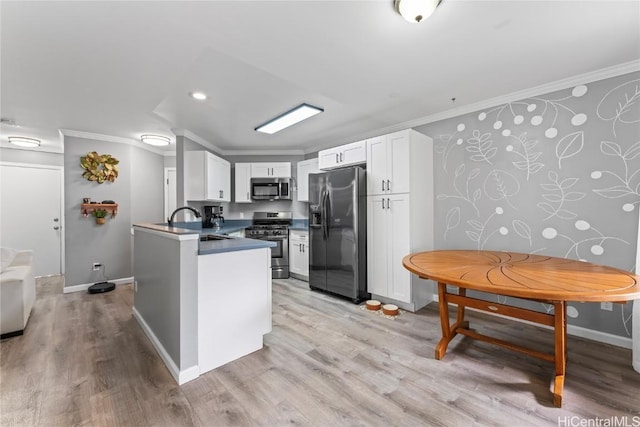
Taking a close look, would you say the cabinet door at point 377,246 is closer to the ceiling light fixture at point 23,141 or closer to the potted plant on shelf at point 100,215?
the potted plant on shelf at point 100,215

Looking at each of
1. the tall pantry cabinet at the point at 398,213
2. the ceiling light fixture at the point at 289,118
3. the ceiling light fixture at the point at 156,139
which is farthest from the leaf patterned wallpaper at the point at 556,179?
the ceiling light fixture at the point at 156,139

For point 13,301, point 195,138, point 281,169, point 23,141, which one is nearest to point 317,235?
point 281,169

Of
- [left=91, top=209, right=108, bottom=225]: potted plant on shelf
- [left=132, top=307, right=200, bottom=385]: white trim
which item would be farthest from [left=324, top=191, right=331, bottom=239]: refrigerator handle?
[left=91, top=209, right=108, bottom=225]: potted plant on shelf

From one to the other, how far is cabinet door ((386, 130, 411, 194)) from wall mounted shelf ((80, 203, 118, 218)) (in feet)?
14.0

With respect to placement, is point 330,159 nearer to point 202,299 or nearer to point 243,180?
point 243,180

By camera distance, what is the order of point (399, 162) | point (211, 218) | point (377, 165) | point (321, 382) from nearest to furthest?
point (321, 382) < point (399, 162) < point (377, 165) < point (211, 218)

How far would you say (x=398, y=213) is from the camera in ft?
10.2

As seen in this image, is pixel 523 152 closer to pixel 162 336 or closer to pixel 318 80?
pixel 318 80

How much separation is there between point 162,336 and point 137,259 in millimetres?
1138

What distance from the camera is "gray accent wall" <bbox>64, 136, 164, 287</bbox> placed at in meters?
3.96

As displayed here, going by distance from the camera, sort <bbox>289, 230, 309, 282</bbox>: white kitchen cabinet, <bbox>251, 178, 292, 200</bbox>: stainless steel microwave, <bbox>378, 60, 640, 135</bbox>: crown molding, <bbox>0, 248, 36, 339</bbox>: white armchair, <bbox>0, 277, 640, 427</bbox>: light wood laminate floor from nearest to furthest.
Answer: <bbox>0, 277, 640, 427</bbox>: light wood laminate floor → <bbox>378, 60, 640, 135</bbox>: crown molding → <bbox>0, 248, 36, 339</bbox>: white armchair → <bbox>289, 230, 309, 282</bbox>: white kitchen cabinet → <bbox>251, 178, 292, 200</bbox>: stainless steel microwave

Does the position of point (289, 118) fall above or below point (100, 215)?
above

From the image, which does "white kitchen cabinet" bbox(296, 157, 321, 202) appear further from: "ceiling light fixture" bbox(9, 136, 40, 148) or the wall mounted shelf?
"ceiling light fixture" bbox(9, 136, 40, 148)

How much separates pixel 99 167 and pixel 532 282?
552 cm
